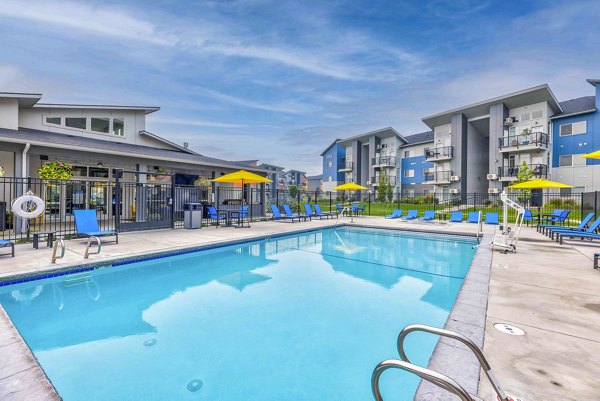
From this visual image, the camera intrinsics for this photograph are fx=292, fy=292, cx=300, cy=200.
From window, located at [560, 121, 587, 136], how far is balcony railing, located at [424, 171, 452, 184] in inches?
382

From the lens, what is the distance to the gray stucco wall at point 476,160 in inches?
1214

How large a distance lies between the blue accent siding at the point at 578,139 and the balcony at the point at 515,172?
260 cm

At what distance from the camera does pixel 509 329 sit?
3.38 meters

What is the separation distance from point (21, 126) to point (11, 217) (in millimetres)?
5091

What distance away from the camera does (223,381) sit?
3174 millimetres

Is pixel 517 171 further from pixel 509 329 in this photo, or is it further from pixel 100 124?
pixel 100 124

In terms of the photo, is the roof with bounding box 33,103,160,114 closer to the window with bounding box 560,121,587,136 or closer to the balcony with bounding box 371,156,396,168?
the balcony with bounding box 371,156,396,168

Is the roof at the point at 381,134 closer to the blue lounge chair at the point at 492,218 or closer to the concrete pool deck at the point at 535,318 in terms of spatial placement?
the blue lounge chair at the point at 492,218

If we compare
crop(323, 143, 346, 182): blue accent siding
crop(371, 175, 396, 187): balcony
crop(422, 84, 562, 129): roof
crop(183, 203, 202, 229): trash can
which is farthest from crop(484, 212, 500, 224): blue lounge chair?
crop(323, 143, 346, 182): blue accent siding

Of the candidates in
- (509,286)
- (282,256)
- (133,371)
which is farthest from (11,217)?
(509,286)

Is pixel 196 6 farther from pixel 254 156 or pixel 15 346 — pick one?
pixel 254 156

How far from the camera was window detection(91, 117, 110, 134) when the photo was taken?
16359 mm

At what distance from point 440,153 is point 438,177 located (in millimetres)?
2710

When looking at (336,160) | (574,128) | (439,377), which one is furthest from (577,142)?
(439,377)
